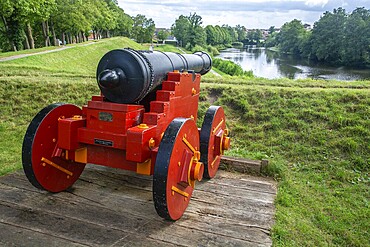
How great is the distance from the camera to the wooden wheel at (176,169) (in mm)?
2270

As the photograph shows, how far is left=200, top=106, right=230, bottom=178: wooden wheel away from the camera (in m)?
3.38

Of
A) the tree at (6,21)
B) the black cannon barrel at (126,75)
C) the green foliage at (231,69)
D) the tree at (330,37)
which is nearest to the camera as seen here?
the black cannon barrel at (126,75)

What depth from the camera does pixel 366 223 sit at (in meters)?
2.93

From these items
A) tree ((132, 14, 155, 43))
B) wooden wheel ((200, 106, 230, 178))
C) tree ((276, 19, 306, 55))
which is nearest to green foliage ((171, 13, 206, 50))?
tree ((132, 14, 155, 43))

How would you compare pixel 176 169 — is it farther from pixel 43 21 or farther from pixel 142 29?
pixel 142 29

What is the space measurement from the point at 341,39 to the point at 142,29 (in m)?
40.9

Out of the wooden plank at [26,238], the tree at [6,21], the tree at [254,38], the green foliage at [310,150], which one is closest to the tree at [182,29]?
the tree at [6,21]

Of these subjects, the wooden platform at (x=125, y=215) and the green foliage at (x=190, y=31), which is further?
the green foliage at (x=190, y=31)

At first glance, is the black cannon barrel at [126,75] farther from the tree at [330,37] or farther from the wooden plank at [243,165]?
the tree at [330,37]

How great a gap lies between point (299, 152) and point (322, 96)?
79.3 inches

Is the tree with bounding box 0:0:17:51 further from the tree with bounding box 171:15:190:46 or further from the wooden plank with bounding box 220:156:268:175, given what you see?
the tree with bounding box 171:15:190:46

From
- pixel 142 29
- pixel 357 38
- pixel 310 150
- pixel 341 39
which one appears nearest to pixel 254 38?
pixel 142 29

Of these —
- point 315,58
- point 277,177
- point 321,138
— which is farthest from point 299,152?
point 315,58

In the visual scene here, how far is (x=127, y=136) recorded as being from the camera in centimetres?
246
